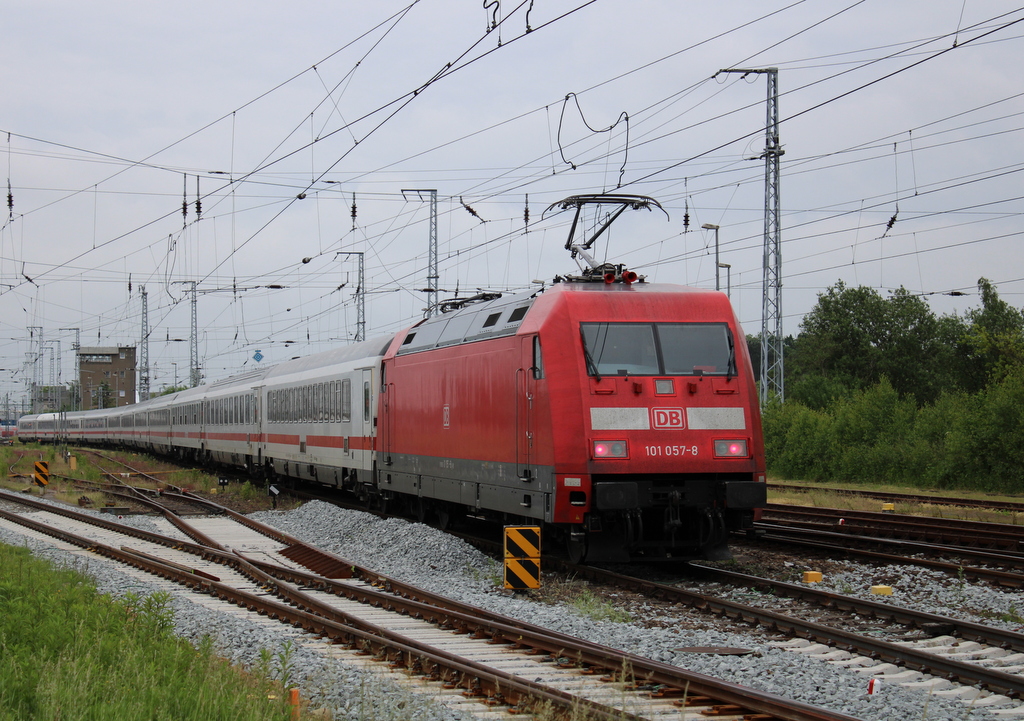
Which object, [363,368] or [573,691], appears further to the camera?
[363,368]

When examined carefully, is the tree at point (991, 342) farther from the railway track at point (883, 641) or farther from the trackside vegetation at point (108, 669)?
the trackside vegetation at point (108, 669)

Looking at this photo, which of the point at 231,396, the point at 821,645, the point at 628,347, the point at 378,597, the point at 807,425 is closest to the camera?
the point at 821,645

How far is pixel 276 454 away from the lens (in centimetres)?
3002

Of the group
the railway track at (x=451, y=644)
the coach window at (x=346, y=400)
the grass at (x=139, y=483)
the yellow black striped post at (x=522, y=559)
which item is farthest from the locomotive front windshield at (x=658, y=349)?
the grass at (x=139, y=483)

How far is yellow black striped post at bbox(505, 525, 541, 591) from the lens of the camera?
1175 centimetres

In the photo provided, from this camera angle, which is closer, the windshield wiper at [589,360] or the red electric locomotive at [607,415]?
the red electric locomotive at [607,415]

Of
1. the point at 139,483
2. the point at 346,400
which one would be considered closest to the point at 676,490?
the point at 346,400

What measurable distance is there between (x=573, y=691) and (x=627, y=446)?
5.12 meters

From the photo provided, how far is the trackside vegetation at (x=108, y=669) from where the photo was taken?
5637 mm

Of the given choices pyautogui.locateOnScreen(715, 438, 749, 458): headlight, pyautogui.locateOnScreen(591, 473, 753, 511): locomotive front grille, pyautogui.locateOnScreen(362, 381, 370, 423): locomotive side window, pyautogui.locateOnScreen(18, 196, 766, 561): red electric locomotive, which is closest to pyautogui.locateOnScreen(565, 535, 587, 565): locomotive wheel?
pyautogui.locateOnScreen(18, 196, 766, 561): red electric locomotive

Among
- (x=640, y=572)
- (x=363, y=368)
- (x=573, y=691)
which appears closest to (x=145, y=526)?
(x=363, y=368)

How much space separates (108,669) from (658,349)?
7.83m

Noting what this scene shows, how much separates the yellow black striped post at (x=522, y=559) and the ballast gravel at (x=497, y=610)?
240 millimetres

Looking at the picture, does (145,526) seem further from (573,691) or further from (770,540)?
(573,691)
